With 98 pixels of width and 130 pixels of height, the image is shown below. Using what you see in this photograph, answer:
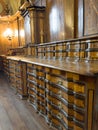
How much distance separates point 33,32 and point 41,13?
1.89 feet

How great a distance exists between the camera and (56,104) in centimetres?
199

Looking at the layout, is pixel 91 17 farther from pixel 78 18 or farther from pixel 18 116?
pixel 18 116

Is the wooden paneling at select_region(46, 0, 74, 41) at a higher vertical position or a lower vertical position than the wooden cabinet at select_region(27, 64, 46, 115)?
higher

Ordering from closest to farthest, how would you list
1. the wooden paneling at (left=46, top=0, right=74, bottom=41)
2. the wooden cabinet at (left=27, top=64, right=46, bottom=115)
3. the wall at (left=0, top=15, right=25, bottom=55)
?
the wooden cabinet at (left=27, top=64, right=46, bottom=115) < the wooden paneling at (left=46, top=0, right=74, bottom=41) < the wall at (left=0, top=15, right=25, bottom=55)

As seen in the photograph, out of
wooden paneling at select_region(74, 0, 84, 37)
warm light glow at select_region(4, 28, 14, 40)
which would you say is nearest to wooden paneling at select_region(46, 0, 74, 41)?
wooden paneling at select_region(74, 0, 84, 37)

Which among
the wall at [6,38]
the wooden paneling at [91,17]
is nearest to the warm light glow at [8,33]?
the wall at [6,38]

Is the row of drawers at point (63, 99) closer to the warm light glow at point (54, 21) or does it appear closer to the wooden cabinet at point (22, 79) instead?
the wooden cabinet at point (22, 79)

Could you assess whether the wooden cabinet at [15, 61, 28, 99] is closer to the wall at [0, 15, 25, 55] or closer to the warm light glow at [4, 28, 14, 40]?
the wall at [0, 15, 25, 55]

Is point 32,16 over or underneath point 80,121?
over

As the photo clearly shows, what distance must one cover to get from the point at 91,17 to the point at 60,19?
114cm

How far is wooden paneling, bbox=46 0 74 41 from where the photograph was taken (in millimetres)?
2901

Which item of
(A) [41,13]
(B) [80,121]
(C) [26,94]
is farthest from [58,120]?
(A) [41,13]

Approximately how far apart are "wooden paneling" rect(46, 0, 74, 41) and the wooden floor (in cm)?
163

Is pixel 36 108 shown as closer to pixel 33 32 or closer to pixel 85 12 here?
pixel 85 12
